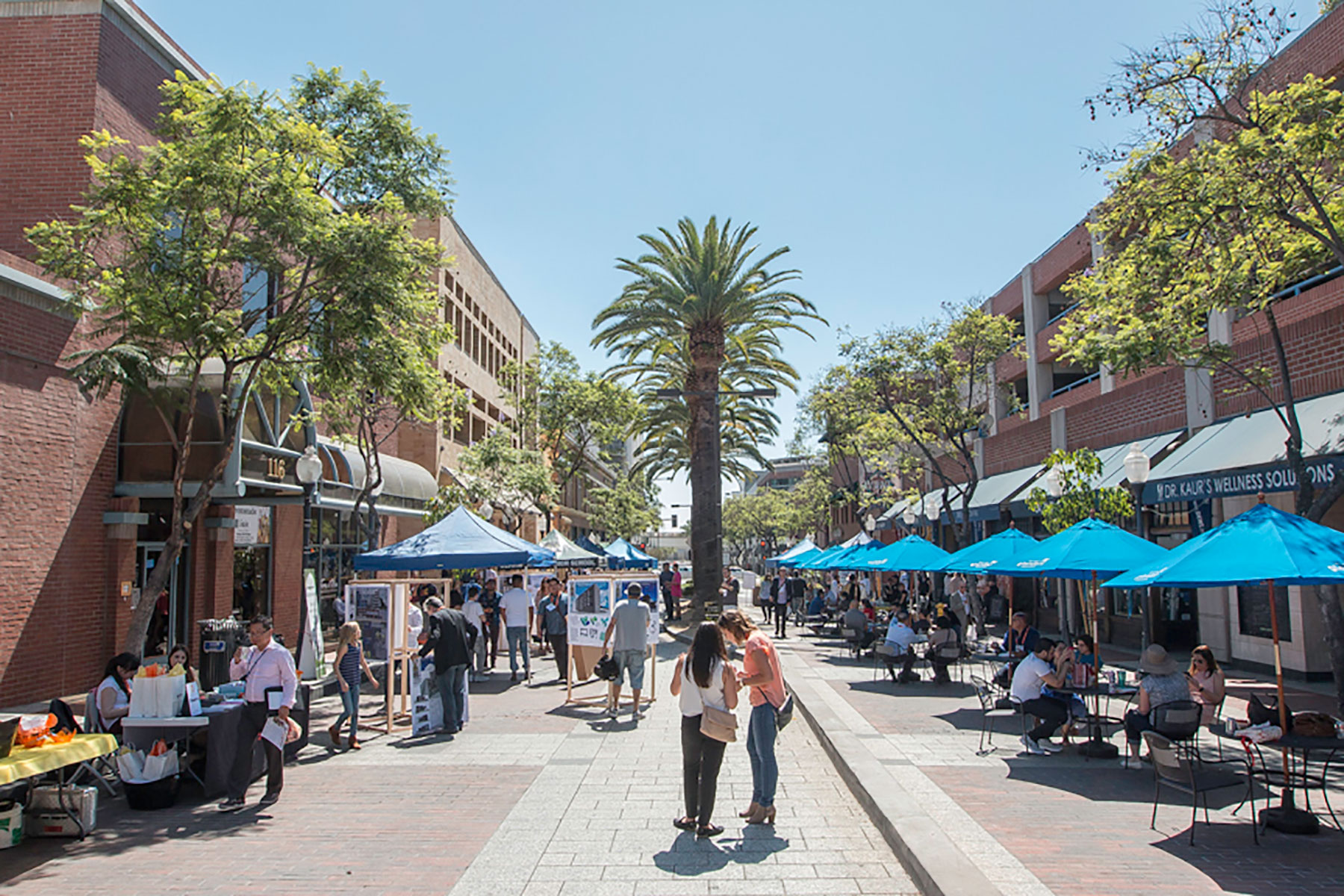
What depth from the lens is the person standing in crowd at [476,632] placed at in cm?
1691

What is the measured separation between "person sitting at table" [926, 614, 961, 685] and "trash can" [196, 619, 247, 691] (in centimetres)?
1143

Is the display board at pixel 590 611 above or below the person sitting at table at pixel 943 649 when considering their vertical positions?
above

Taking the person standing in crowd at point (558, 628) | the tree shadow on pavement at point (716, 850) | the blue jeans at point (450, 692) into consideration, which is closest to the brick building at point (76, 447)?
the blue jeans at point (450, 692)

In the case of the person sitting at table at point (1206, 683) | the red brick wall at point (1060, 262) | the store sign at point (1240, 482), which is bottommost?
the person sitting at table at point (1206, 683)

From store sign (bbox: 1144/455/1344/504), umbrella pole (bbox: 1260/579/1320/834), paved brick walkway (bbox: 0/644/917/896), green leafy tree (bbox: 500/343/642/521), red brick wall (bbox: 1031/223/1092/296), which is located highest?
red brick wall (bbox: 1031/223/1092/296)

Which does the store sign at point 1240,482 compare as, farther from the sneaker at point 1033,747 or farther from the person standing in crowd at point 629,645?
the person standing in crowd at point 629,645

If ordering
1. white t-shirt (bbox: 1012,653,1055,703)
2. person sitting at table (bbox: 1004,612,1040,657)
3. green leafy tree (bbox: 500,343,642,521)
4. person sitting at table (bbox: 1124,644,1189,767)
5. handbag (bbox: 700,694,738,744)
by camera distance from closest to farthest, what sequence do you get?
1. handbag (bbox: 700,694,738,744)
2. person sitting at table (bbox: 1124,644,1189,767)
3. white t-shirt (bbox: 1012,653,1055,703)
4. person sitting at table (bbox: 1004,612,1040,657)
5. green leafy tree (bbox: 500,343,642,521)

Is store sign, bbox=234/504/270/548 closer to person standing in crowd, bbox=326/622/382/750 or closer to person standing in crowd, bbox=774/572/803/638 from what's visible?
person standing in crowd, bbox=326/622/382/750

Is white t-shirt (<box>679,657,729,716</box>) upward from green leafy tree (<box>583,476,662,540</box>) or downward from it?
downward

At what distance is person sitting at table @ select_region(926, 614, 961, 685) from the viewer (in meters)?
16.2

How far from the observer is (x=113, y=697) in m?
9.34

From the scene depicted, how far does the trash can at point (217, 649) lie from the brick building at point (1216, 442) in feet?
47.5

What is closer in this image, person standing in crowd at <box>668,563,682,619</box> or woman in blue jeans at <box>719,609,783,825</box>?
woman in blue jeans at <box>719,609,783,825</box>

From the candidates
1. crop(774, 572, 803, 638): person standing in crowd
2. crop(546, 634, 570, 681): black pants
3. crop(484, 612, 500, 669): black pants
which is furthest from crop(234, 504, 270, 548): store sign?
crop(774, 572, 803, 638): person standing in crowd
